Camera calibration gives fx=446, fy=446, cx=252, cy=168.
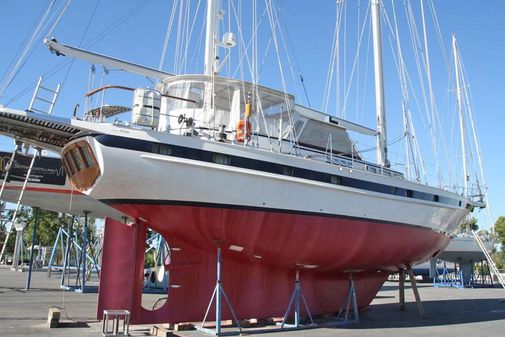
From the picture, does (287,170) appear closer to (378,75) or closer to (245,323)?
(245,323)

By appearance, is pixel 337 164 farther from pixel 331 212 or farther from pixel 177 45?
pixel 177 45

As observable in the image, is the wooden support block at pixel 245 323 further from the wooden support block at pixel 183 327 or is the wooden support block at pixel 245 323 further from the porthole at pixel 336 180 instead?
the porthole at pixel 336 180

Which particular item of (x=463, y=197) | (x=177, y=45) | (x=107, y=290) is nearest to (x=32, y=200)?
(x=177, y=45)

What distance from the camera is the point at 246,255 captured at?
10578mm

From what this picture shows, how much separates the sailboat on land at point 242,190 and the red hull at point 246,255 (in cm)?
3

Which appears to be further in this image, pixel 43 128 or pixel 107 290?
pixel 107 290

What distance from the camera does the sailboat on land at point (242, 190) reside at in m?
9.02

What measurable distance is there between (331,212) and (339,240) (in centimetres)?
82

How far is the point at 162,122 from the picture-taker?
37.2 ft

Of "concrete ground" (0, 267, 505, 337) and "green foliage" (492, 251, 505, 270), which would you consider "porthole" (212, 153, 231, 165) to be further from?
"green foliage" (492, 251, 505, 270)

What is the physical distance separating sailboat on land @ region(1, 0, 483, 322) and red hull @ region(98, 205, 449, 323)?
0.03 metres

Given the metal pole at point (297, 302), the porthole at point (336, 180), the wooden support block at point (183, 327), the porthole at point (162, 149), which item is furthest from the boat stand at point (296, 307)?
the porthole at point (162, 149)

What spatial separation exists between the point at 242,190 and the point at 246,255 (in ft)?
6.15

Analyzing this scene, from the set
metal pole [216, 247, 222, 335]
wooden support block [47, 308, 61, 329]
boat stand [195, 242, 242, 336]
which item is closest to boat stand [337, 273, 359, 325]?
boat stand [195, 242, 242, 336]
